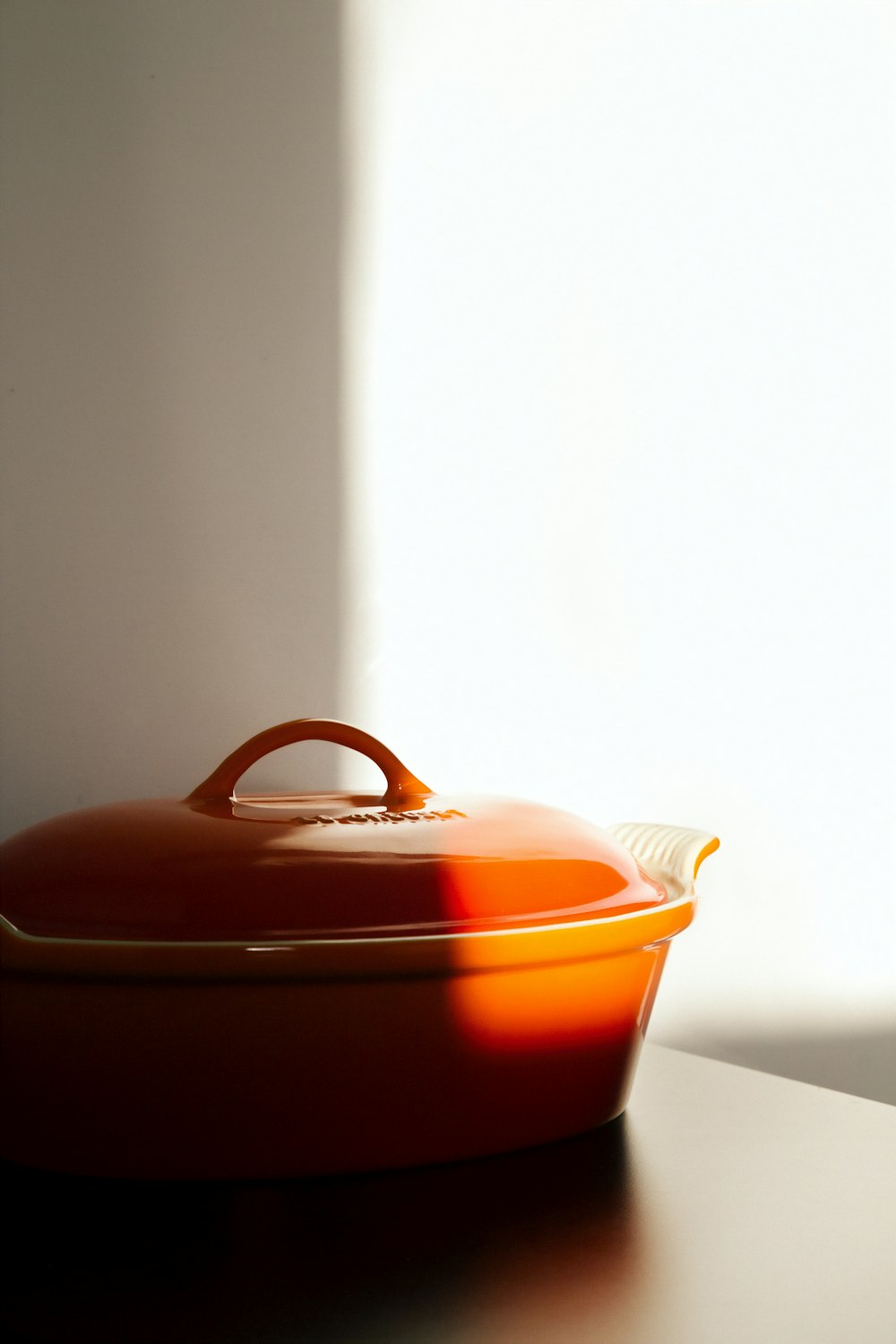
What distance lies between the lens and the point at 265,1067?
49 centimetres

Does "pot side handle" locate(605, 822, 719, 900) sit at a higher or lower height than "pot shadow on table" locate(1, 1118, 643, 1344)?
higher

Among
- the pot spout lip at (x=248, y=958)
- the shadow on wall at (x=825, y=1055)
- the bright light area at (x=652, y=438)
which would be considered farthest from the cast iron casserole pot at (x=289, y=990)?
the shadow on wall at (x=825, y=1055)

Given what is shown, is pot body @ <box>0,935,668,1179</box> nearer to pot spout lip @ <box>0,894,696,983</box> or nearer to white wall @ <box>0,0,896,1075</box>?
pot spout lip @ <box>0,894,696,983</box>

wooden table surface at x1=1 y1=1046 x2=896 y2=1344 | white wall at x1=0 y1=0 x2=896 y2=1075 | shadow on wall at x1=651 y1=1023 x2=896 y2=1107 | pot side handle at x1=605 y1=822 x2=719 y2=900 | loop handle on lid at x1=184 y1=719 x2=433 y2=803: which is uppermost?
white wall at x1=0 y1=0 x2=896 y2=1075

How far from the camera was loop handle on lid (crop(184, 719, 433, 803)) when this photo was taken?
614 mm

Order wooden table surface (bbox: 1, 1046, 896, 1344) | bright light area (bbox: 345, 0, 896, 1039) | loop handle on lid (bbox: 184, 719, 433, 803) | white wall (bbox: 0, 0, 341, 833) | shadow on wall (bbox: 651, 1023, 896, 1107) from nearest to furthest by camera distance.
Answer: wooden table surface (bbox: 1, 1046, 896, 1344) → loop handle on lid (bbox: 184, 719, 433, 803) → white wall (bbox: 0, 0, 341, 833) → bright light area (bbox: 345, 0, 896, 1039) → shadow on wall (bbox: 651, 1023, 896, 1107)

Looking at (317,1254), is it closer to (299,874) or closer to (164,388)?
(299,874)

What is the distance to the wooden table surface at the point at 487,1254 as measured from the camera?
429mm

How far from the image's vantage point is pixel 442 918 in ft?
1.68

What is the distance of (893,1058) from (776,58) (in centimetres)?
95

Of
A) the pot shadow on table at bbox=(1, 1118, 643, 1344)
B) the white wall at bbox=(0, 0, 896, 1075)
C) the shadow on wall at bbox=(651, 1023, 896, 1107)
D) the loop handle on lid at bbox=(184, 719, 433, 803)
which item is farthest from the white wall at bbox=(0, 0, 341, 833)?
the shadow on wall at bbox=(651, 1023, 896, 1107)

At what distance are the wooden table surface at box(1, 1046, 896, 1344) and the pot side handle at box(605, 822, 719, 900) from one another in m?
0.15

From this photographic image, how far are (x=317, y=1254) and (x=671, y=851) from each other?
0.34 metres

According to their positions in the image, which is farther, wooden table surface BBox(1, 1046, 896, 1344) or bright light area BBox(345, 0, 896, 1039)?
bright light area BBox(345, 0, 896, 1039)
